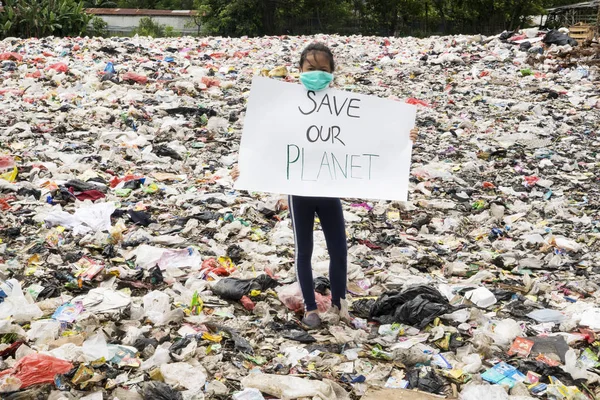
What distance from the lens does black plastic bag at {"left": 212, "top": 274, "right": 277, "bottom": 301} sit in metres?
Answer: 3.30

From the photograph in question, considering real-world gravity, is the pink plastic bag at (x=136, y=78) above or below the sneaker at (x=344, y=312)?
above

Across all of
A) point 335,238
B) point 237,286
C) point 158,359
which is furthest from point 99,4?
point 158,359

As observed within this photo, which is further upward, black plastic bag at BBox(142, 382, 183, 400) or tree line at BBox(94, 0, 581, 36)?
tree line at BBox(94, 0, 581, 36)

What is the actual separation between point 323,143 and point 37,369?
57.0 inches

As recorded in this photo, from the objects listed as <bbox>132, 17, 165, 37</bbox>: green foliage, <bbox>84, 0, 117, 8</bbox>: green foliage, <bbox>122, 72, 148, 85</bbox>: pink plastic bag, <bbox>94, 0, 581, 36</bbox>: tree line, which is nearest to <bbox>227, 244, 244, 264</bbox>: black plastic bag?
<bbox>122, 72, 148, 85</bbox>: pink plastic bag

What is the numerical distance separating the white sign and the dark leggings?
4.5 inches

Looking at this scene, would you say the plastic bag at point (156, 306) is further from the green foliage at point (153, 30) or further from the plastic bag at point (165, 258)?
the green foliage at point (153, 30)

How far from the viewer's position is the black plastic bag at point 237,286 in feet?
10.8

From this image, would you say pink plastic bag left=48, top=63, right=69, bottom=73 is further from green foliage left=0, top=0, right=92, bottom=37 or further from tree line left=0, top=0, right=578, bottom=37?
tree line left=0, top=0, right=578, bottom=37

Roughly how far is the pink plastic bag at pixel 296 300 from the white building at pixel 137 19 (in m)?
27.0

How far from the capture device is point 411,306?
3156 millimetres

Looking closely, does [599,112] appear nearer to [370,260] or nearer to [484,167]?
[484,167]

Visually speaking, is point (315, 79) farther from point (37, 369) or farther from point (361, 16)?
point (361, 16)

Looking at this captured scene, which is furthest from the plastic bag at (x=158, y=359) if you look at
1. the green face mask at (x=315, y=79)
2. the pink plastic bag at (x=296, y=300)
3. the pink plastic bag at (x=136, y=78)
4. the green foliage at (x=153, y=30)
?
the green foliage at (x=153, y=30)
